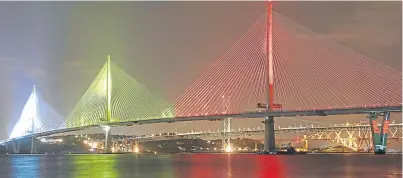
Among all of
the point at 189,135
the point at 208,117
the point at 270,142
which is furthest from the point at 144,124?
the point at 189,135

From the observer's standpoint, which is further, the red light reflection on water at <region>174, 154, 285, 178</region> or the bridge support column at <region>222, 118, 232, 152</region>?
the bridge support column at <region>222, 118, 232, 152</region>

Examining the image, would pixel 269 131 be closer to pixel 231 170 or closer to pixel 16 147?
pixel 231 170

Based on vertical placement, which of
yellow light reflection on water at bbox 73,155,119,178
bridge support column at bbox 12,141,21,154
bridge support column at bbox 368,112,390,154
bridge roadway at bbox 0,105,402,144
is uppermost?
bridge roadway at bbox 0,105,402,144

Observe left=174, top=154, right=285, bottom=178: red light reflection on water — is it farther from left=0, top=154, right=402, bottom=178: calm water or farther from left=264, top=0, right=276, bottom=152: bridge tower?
left=264, top=0, right=276, bottom=152: bridge tower

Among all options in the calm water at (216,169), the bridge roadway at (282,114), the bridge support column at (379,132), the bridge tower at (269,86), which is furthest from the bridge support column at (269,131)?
the calm water at (216,169)

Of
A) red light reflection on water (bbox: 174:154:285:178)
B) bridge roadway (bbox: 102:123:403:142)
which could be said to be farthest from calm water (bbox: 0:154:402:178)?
bridge roadway (bbox: 102:123:403:142)

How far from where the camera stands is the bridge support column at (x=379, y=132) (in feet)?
235

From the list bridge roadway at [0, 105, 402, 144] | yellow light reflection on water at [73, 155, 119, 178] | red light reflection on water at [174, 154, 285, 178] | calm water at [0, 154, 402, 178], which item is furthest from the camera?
bridge roadway at [0, 105, 402, 144]

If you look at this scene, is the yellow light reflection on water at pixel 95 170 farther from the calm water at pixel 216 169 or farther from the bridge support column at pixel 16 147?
the bridge support column at pixel 16 147

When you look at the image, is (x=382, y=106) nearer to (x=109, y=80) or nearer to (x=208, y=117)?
(x=208, y=117)

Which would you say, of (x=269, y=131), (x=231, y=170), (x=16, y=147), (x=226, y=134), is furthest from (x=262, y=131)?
(x=231, y=170)

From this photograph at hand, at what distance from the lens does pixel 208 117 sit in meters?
79.8

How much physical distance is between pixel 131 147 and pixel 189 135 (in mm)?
21972

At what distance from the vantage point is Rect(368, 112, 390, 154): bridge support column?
235 ft
